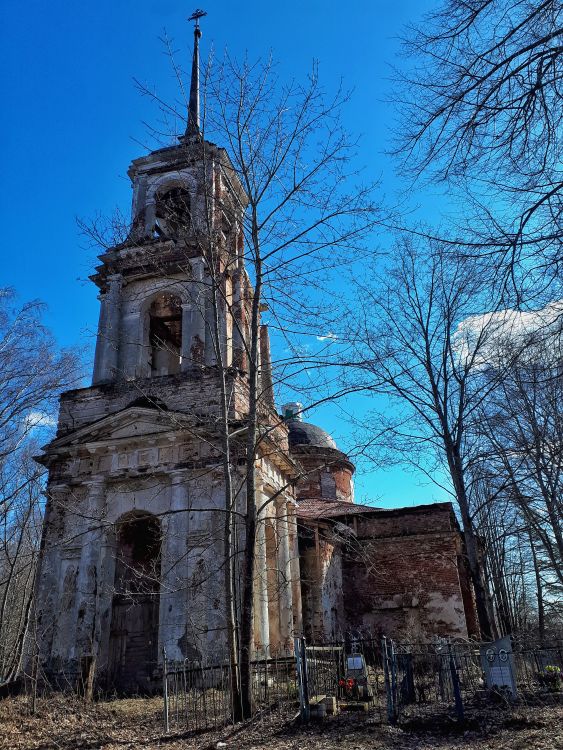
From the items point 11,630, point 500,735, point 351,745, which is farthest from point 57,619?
point 11,630

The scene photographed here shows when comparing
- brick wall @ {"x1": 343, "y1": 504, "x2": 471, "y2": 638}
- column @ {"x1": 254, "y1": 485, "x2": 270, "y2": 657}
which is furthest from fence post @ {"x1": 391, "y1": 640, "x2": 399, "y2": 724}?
brick wall @ {"x1": 343, "y1": 504, "x2": 471, "y2": 638}

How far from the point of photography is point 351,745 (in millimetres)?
6980

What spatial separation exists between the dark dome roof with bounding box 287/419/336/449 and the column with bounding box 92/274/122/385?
12.0 metres

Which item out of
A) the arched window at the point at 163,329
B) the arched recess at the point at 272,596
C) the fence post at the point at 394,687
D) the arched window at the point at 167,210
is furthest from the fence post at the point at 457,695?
the arched window at the point at 167,210

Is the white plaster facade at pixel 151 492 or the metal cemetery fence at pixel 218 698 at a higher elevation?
the white plaster facade at pixel 151 492

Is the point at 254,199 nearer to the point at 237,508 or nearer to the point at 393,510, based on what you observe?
the point at 237,508

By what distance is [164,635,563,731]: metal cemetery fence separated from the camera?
837cm

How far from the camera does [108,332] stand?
17000mm

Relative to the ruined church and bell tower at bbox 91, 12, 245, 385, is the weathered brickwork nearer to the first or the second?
the ruined church

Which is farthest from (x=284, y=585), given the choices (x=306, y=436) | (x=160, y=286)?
(x=306, y=436)

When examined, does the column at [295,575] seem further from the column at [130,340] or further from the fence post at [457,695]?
the fence post at [457,695]

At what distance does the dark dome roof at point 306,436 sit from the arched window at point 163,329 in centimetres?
1007

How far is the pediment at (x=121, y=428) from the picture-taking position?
14.6 meters

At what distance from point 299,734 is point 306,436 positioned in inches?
813
